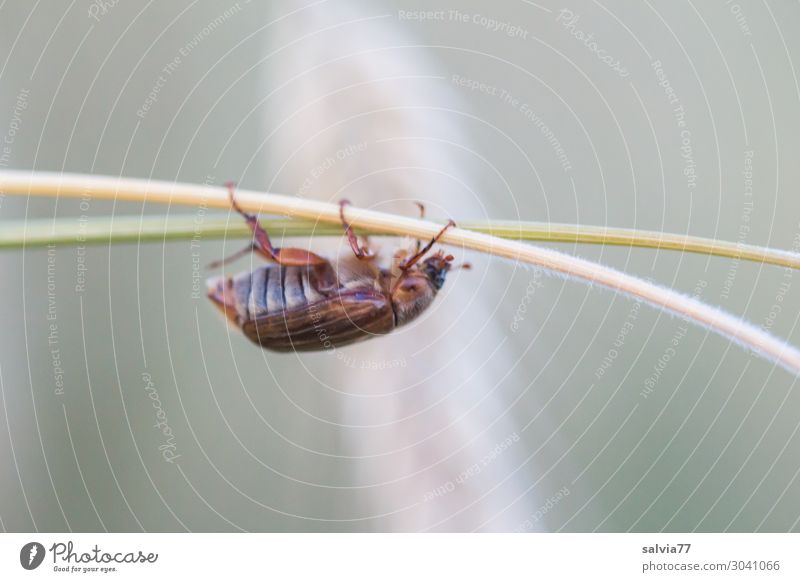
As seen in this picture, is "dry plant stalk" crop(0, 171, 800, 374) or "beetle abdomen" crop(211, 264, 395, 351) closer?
"dry plant stalk" crop(0, 171, 800, 374)

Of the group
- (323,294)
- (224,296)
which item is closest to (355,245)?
(323,294)

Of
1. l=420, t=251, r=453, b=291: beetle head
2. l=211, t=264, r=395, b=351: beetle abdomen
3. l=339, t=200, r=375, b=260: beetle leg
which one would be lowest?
l=211, t=264, r=395, b=351: beetle abdomen

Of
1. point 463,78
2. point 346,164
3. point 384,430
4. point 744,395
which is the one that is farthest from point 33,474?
point 744,395

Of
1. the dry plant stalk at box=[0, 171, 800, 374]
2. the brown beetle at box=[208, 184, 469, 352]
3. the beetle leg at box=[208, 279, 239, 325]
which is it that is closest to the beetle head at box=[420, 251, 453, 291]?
the brown beetle at box=[208, 184, 469, 352]

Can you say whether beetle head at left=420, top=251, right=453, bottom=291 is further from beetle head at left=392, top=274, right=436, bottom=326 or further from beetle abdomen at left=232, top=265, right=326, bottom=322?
beetle abdomen at left=232, top=265, right=326, bottom=322

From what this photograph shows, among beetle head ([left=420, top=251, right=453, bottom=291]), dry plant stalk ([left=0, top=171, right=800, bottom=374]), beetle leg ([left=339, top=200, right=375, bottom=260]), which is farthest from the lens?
beetle head ([left=420, top=251, right=453, bottom=291])

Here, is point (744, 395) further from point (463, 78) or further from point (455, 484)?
point (463, 78)
